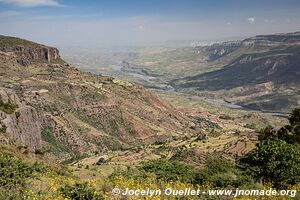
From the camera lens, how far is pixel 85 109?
481 ft

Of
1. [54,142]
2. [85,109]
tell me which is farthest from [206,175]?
[85,109]

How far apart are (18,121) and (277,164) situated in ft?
155

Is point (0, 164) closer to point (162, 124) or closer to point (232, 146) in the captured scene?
point (232, 146)

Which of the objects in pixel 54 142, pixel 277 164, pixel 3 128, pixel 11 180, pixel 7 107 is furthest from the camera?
pixel 54 142

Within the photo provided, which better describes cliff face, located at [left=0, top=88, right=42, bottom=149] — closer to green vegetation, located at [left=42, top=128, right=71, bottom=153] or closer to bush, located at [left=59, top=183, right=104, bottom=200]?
bush, located at [left=59, top=183, right=104, bottom=200]

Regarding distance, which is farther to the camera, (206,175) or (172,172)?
(172,172)

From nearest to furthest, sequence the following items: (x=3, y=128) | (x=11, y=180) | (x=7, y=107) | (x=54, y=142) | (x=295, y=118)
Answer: (x=11, y=180) → (x=3, y=128) → (x=295, y=118) → (x=7, y=107) → (x=54, y=142)

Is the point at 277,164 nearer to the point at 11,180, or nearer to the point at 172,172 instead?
the point at 172,172

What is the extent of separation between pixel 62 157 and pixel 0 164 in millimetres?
90322

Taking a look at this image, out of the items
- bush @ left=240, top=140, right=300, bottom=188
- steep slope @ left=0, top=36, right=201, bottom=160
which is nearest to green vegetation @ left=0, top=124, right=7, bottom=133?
bush @ left=240, top=140, right=300, bottom=188

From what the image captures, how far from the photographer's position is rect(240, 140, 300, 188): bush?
82.6ft

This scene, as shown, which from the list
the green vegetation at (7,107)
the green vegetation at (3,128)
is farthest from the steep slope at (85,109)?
the green vegetation at (3,128)

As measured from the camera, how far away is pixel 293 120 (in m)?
53.5

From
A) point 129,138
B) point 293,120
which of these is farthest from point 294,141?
point 129,138
